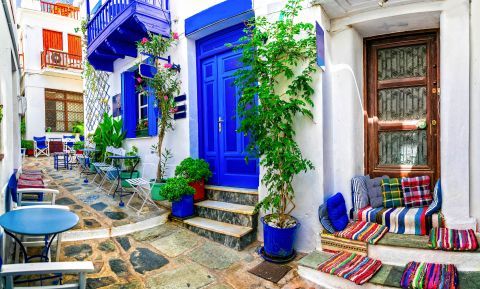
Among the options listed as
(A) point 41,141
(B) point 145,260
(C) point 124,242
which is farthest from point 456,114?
(A) point 41,141

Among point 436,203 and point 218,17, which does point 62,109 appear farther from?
point 436,203

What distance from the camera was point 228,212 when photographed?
14.1 ft

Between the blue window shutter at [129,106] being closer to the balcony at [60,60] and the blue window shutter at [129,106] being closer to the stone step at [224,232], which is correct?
the stone step at [224,232]

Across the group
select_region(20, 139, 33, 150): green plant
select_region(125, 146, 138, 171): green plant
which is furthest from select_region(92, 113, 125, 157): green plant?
select_region(20, 139, 33, 150): green plant

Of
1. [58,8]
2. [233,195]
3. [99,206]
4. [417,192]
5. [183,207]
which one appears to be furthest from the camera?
[58,8]

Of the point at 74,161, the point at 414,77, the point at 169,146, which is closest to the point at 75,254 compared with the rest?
the point at 169,146

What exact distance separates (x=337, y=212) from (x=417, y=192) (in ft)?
3.95

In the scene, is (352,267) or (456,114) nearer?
(352,267)

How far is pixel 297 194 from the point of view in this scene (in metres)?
3.74

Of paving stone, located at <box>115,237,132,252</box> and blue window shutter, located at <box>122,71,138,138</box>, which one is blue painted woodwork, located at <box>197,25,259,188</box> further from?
blue window shutter, located at <box>122,71,138,138</box>

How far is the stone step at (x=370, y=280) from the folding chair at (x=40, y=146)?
1382 centimetres

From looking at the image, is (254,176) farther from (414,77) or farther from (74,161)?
(74,161)

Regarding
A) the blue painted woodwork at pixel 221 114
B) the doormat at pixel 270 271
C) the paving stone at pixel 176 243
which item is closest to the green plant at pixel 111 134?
the blue painted woodwork at pixel 221 114

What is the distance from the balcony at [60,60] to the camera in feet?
45.1
